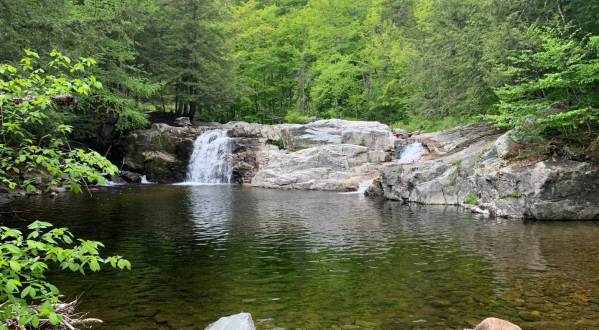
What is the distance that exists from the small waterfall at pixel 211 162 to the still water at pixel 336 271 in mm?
14767

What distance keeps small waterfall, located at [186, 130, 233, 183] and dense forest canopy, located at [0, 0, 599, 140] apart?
4.85 m

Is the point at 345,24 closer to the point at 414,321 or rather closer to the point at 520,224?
the point at 520,224

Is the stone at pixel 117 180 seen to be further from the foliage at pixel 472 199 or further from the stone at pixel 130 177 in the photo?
the foliage at pixel 472 199

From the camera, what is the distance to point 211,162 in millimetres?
29016

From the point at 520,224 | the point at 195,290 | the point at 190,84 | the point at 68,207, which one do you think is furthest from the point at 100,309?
the point at 190,84

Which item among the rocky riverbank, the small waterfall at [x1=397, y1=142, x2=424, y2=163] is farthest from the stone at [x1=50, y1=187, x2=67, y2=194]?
the small waterfall at [x1=397, y1=142, x2=424, y2=163]

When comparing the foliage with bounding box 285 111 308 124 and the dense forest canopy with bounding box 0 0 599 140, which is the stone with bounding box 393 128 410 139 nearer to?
the dense forest canopy with bounding box 0 0 599 140

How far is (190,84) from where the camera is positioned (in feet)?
106

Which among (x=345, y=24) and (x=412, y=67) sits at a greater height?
(x=345, y=24)

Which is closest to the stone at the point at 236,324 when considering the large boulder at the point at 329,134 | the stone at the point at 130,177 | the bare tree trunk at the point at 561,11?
the bare tree trunk at the point at 561,11

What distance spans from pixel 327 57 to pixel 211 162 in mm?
18877

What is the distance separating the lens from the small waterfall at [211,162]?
28734 mm

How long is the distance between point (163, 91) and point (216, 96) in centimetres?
463

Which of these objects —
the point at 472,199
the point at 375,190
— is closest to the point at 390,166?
the point at 375,190
